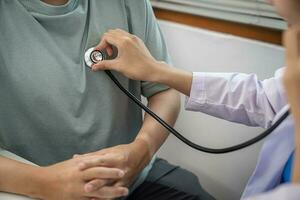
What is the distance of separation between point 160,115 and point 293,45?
0.64m

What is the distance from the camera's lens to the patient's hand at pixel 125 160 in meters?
0.94

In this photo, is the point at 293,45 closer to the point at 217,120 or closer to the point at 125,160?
the point at 125,160

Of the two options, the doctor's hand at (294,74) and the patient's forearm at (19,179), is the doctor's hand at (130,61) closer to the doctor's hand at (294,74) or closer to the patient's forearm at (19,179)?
the patient's forearm at (19,179)

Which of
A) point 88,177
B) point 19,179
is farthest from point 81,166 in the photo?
point 19,179

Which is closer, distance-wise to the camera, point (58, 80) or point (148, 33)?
point (58, 80)

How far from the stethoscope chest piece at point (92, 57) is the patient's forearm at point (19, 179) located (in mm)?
309

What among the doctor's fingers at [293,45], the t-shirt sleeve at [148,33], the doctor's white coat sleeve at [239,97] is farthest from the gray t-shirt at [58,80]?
the doctor's fingers at [293,45]

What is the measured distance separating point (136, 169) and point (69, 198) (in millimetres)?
212

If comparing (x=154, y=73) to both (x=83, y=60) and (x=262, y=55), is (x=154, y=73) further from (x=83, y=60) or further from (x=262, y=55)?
(x=262, y=55)

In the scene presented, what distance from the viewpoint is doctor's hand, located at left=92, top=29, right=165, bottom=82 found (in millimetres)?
1021

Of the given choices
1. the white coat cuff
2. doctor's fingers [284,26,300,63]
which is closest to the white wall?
the white coat cuff

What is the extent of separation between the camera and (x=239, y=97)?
974mm

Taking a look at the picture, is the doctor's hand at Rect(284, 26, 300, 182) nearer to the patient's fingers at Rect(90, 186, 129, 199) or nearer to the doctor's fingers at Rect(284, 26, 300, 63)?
the doctor's fingers at Rect(284, 26, 300, 63)

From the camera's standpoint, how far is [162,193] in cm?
118
